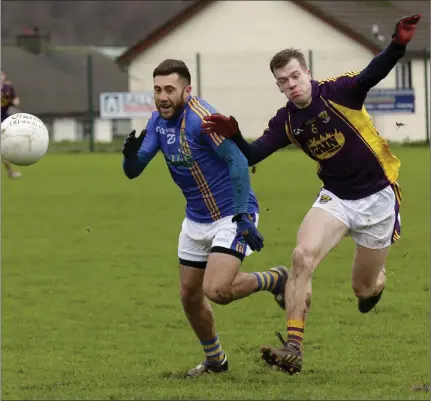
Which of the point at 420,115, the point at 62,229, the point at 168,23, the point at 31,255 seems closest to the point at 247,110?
the point at 420,115

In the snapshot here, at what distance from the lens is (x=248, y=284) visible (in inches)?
332

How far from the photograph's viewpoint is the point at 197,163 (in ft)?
27.3

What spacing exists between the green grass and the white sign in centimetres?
1483

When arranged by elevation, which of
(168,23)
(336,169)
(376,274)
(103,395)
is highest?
(168,23)

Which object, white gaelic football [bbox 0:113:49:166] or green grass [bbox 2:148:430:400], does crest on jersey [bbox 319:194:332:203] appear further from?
white gaelic football [bbox 0:113:49:166]

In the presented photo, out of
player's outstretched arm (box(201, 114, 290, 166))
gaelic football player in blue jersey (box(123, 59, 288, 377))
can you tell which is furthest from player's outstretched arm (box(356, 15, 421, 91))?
gaelic football player in blue jersey (box(123, 59, 288, 377))

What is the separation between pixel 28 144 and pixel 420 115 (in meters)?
27.6

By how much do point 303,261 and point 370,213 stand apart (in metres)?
0.82

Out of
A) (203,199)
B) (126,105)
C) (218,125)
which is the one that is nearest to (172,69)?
(218,125)

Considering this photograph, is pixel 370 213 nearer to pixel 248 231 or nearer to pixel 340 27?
pixel 248 231

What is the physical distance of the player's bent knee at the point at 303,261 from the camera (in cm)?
803

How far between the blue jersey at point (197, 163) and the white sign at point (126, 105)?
26852mm

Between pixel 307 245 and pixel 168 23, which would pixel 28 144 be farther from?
pixel 168 23

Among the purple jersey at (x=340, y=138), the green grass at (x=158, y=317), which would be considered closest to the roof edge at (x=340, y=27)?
the green grass at (x=158, y=317)
